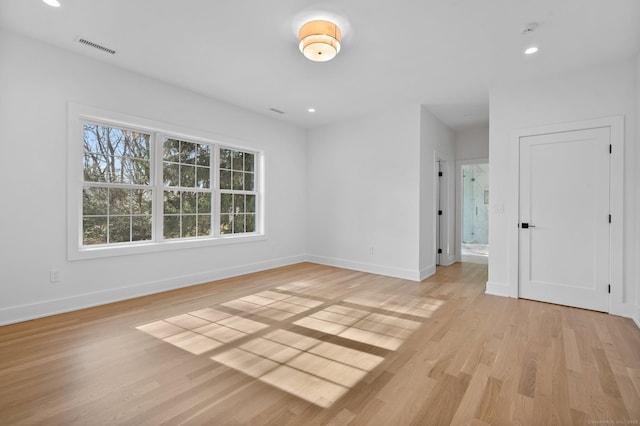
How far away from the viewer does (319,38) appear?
2.65 metres

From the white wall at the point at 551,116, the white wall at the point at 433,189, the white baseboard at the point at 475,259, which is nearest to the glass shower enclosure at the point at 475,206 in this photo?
the white baseboard at the point at 475,259

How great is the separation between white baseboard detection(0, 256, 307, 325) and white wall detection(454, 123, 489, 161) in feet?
16.6

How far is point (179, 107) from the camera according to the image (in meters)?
4.22

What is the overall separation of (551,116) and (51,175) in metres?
5.95

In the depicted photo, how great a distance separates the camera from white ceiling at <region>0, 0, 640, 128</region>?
250 cm

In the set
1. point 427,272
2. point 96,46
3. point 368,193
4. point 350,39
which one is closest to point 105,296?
point 96,46

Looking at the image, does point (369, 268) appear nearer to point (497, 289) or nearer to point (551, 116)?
point (497, 289)

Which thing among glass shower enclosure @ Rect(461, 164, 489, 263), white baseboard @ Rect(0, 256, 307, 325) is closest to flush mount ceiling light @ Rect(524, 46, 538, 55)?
white baseboard @ Rect(0, 256, 307, 325)

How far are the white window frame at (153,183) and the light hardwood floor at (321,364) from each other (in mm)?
723

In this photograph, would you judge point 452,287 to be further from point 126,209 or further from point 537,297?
point 126,209

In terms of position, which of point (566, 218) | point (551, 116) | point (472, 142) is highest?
point (472, 142)

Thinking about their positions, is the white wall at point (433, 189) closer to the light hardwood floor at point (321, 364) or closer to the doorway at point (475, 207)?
the light hardwood floor at point (321, 364)

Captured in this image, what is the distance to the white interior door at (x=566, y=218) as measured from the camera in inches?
133

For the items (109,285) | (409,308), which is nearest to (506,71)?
(409,308)
